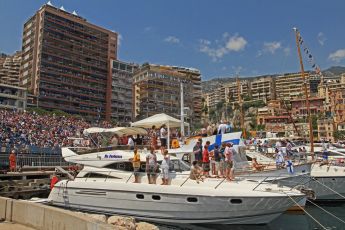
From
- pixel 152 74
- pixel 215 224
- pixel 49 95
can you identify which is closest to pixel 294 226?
pixel 215 224

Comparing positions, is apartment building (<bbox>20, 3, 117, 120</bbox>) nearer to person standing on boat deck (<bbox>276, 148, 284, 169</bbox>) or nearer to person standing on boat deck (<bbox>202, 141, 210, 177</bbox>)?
person standing on boat deck (<bbox>276, 148, 284, 169</bbox>)

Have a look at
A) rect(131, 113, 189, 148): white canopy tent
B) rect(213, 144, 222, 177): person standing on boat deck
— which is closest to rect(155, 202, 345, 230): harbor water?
rect(213, 144, 222, 177): person standing on boat deck

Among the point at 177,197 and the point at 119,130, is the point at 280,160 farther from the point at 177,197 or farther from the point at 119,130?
the point at 119,130

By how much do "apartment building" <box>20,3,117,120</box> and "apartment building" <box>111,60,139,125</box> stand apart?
148cm

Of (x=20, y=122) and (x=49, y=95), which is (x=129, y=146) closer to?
(x=20, y=122)

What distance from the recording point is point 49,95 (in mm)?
80250

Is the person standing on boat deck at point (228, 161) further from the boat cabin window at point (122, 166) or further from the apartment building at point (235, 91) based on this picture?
the apartment building at point (235, 91)

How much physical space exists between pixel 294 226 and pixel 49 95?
75391 mm

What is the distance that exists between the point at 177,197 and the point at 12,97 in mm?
67077

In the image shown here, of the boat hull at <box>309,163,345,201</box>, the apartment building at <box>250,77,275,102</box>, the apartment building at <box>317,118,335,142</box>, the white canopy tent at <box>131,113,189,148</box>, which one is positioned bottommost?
the boat hull at <box>309,163,345,201</box>

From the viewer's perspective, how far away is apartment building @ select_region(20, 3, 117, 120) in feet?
265

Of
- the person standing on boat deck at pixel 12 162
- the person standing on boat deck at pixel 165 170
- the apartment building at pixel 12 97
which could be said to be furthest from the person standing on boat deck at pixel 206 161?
the apartment building at pixel 12 97

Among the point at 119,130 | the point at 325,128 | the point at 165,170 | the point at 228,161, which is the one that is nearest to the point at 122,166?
the point at 165,170

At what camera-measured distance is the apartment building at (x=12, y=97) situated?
2685 inches
